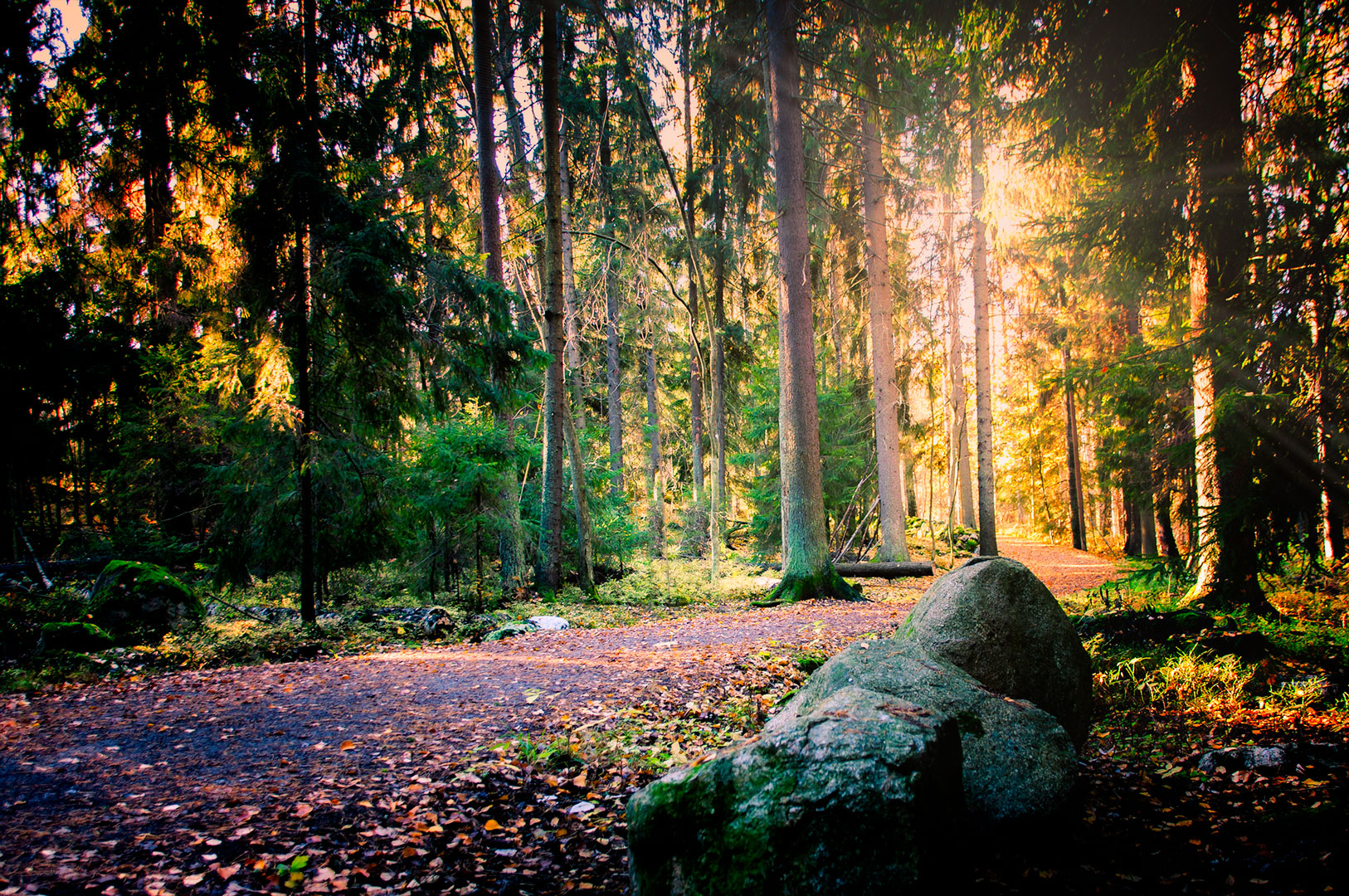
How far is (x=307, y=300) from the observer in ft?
29.2

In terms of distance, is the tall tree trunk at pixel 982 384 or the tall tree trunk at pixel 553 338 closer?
the tall tree trunk at pixel 553 338

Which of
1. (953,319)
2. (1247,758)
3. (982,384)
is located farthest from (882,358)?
(1247,758)

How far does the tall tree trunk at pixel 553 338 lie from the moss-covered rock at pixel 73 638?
6092 mm

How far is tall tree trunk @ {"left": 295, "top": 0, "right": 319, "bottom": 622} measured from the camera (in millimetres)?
8711

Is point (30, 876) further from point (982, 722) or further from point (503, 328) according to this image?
point (503, 328)

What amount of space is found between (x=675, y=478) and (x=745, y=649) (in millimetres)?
17703

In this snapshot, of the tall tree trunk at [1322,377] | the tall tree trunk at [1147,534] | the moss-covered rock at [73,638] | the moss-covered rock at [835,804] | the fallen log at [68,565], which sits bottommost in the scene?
the tall tree trunk at [1147,534]

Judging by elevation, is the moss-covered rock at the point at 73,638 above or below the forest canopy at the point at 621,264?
below

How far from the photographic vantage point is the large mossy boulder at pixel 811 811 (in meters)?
2.19

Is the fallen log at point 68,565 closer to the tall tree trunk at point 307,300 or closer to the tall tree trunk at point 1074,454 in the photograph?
the tall tree trunk at point 307,300

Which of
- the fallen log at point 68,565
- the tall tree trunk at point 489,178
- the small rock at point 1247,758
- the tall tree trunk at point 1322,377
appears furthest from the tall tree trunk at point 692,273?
the fallen log at point 68,565

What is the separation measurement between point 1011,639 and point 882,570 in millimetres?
9402

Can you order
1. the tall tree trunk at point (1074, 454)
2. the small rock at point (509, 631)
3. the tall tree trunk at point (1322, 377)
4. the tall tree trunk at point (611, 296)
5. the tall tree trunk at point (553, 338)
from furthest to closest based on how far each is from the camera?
the tall tree trunk at point (1074, 454) → the tall tree trunk at point (611, 296) → the tall tree trunk at point (553, 338) → the small rock at point (509, 631) → the tall tree trunk at point (1322, 377)

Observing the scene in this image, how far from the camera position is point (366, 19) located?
9742 millimetres
